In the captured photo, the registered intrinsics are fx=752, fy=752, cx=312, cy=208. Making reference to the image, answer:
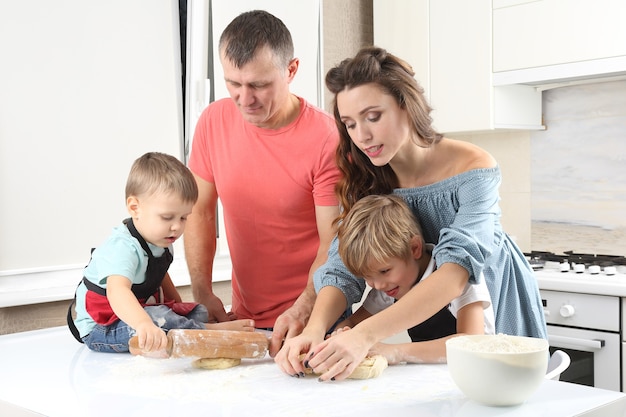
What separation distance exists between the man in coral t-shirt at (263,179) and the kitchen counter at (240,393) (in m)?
0.35

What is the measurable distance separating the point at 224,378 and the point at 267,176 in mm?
653

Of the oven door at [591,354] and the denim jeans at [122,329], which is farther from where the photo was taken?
the oven door at [591,354]

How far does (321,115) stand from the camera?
1825 mm

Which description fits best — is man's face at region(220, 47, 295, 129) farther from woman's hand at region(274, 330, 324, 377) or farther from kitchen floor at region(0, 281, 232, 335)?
kitchen floor at region(0, 281, 232, 335)

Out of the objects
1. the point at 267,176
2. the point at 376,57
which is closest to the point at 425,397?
the point at 376,57

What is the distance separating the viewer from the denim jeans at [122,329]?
1.47 metres

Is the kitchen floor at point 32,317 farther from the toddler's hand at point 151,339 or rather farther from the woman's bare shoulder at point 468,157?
the woman's bare shoulder at point 468,157

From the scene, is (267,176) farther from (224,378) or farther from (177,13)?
(177,13)

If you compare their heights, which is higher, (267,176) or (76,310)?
(267,176)

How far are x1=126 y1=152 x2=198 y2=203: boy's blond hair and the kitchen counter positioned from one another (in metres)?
0.35

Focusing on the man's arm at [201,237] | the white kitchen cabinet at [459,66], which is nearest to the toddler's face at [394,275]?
the man's arm at [201,237]

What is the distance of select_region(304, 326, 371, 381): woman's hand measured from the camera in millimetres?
1214

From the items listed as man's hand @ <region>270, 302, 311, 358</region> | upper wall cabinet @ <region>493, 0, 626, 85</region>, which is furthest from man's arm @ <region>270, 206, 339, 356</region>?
upper wall cabinet @ <region>493, 0, 626, 85</region>

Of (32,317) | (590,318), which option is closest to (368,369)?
(32,317)
